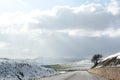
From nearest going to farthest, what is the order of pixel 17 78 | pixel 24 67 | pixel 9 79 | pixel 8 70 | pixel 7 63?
pixel 9 79 < pixel 17 78 < pixel 8 70 < pixel 7 63 < pixel 24 67

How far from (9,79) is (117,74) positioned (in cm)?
1312

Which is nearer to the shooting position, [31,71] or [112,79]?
[112,79]

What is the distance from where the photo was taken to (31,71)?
186 ft

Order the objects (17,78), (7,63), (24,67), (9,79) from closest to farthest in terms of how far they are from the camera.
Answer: (9,79) < (17,78) < (7,63) < (24,67)

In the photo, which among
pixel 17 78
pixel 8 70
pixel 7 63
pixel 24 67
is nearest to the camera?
pixel 17 78

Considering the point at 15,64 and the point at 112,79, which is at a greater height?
the point at 15,64

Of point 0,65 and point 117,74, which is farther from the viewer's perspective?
point 0,65

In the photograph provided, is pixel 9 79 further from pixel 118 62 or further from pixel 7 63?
pixel 118 62

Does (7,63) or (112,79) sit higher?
(7,63)

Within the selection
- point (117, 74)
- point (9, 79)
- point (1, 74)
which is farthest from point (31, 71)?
point (117, 74)

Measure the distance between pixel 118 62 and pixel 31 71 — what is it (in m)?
16.7

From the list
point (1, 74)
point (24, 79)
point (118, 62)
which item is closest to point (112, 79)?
point (118, 62)

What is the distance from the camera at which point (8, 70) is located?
159 feet

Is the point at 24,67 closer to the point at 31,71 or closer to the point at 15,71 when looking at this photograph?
Result: the point at 31,71
